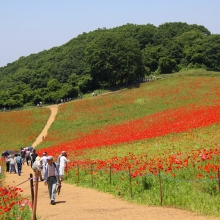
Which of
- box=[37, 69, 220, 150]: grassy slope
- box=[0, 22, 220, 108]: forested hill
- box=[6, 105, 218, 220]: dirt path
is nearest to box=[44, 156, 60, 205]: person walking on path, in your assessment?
box=[6, 105, 218, 220]: dirt path

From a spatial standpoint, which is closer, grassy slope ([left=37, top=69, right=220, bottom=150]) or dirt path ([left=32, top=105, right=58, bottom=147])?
dirt path ([left=32, top=105, right=58, bottom=147])

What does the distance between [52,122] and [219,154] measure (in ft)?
146

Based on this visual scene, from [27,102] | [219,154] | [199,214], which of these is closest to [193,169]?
[219,154]

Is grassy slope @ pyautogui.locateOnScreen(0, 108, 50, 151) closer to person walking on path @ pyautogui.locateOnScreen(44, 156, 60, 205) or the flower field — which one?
the flower field

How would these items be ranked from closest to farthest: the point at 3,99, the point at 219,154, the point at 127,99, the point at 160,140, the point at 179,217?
the point at 179,217
the point at 219,154
the point at 160,140
the point at 127,99
the point at 3,99

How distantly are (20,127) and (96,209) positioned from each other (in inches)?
1872

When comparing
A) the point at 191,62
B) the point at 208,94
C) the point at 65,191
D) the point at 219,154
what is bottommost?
the point at 65,191

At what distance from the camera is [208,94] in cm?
5969

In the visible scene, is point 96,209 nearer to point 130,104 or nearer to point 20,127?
point 20,127

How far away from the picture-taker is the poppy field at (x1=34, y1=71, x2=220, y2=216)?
45.7ft

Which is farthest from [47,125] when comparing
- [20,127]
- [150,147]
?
[150,147]

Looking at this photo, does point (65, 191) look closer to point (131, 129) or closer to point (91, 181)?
point (91, 181)

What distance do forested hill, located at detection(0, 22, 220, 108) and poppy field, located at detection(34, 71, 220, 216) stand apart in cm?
1262

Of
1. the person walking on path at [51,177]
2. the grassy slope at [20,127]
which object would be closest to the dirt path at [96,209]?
the person walking on path at [51,177]
